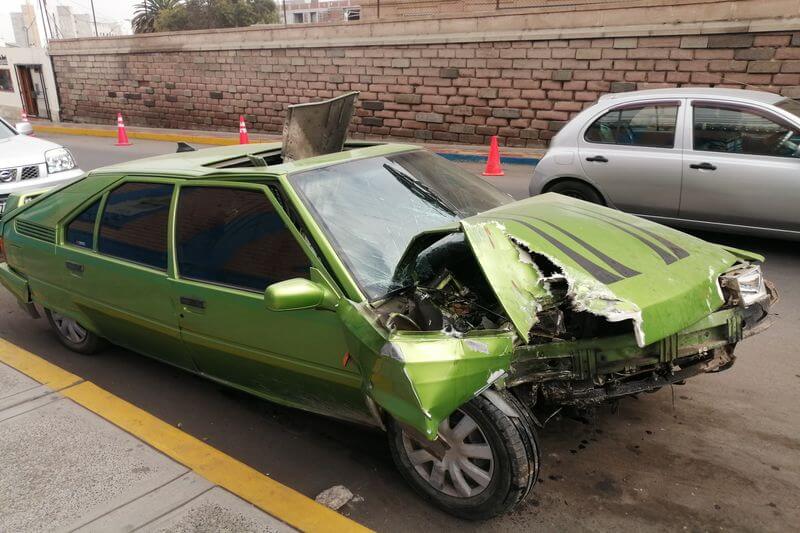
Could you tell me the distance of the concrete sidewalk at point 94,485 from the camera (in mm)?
2556

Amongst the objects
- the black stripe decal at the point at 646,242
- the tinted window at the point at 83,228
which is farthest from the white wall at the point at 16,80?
the black stripe decal at the point at 646,242

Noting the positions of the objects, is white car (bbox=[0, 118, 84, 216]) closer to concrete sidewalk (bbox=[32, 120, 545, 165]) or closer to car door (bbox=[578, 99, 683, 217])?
car door (bbox=[578, 99, 683, 217])

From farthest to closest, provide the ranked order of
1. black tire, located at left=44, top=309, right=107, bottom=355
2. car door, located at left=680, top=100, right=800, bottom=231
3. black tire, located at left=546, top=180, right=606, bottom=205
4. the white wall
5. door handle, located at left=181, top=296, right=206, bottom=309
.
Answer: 1. the white wall
2. black tire, located at left=546, top=180, right=606, bottom=205
3. car door, located at left=680, top=100, right=800, bottom=231
4. black tire, located at left=44, top=309, right=107, bottom=355
5. door handle, located at left=181, top=296, right=206, bottom=309

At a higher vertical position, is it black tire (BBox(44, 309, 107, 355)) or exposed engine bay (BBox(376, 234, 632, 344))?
exposed engine bay (BBox(376, 234, 632, 344))

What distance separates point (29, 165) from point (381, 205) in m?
6.34

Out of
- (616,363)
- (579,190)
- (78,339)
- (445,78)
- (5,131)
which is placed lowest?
(78,339)

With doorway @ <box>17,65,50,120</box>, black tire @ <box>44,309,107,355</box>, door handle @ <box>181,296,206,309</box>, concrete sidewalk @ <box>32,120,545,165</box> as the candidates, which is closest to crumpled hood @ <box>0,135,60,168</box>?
black tire @ <box>44,309,107,355</box>

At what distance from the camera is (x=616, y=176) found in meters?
6.31

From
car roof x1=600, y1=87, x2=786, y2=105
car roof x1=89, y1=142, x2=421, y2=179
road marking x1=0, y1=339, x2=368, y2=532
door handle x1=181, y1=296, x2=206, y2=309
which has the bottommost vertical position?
road marking x1=0, y1=339, x2=368, y2=532

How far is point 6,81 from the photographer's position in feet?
91.2

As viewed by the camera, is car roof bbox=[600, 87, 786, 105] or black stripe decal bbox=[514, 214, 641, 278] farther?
car roof bbox=[600, 87, 786, 105]

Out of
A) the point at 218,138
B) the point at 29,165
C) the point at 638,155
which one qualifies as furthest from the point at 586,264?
the point at 218,138

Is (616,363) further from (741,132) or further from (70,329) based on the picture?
(741,132)

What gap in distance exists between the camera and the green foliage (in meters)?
45.8
